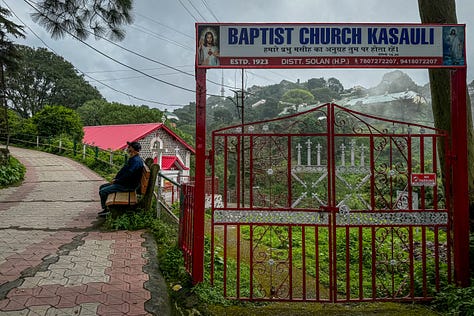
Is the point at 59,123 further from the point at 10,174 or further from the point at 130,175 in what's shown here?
the point at 130,175

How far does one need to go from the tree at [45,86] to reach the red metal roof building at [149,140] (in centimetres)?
2110

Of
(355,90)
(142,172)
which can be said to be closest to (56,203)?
(142,172)

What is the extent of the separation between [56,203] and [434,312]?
8211 millimetres

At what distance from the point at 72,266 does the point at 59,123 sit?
21.3m

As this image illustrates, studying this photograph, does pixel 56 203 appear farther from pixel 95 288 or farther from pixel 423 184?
pixel 423 184

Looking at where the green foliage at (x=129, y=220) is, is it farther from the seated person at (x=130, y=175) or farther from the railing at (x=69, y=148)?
the railing at (x=69, y=148)

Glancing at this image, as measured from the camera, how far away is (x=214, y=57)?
3.43 metres

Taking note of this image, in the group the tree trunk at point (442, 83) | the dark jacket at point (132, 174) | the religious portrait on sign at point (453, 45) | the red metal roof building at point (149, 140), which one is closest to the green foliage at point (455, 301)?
the tree trunk at point (442, 83)

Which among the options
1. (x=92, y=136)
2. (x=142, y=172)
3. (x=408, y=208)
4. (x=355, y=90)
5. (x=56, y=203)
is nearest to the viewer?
(x=408, y=208)

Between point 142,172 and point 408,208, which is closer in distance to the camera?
point 408,208

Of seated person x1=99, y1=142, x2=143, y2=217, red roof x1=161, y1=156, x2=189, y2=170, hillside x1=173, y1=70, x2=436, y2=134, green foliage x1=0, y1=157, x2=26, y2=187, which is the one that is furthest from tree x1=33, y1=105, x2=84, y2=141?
seated person x1=99, y1=142, x2=143, y2=217

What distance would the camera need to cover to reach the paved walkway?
10.1ft

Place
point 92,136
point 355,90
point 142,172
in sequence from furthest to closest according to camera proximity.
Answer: point 355,90, point 92,136, point 142,172

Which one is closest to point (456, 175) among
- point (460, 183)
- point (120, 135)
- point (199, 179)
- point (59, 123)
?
point (460, 183)
